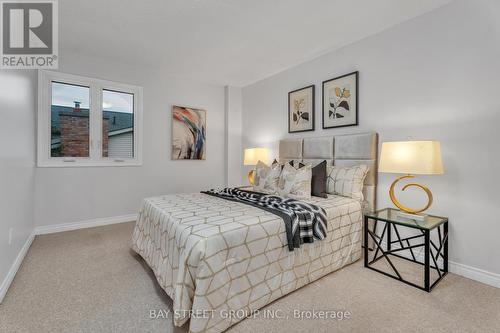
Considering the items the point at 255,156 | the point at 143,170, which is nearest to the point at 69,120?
the point at 143,170

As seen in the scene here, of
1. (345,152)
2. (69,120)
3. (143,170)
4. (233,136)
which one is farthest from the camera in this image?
(233,136)

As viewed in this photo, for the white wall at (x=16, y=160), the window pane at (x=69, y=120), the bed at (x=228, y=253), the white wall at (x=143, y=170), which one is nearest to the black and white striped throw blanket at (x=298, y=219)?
the bed at (x=228, y=253)

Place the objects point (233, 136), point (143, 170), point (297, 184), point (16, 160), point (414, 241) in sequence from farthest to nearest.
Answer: point (233, 136)
point (143, 170)
point (297, 184)
point (414, 241)
point (16, 160)

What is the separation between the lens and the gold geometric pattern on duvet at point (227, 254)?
1387 millimetres

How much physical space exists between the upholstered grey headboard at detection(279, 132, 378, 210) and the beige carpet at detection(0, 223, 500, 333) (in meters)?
0.93

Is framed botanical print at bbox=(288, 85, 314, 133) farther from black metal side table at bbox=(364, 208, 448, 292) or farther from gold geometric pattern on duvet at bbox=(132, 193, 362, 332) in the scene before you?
black metal side table at bbox=(364, 208, 448, 292)

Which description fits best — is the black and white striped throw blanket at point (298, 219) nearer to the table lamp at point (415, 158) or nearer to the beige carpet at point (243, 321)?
the beige carpet at point (243, 321)

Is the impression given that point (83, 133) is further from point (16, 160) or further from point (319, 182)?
point (319, 182)

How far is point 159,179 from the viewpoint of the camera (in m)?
4.14

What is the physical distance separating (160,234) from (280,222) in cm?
96

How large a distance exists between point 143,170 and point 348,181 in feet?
10.5

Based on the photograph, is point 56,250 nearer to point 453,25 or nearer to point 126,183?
point 126,183

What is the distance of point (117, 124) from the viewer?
379 cm

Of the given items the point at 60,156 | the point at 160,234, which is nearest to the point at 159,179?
the point at 60,156
